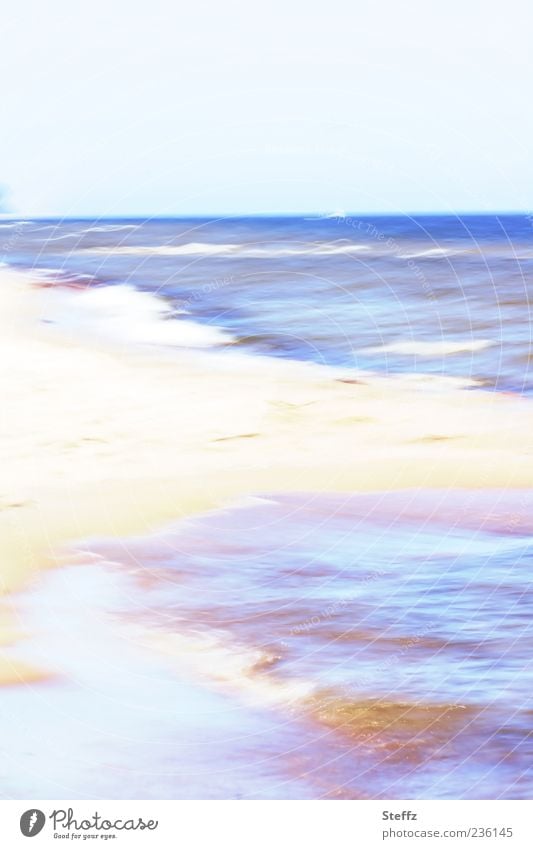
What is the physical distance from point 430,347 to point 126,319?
1.95m

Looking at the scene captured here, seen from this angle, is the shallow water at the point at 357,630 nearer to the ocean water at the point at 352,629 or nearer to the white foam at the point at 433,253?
the ocean water at the point at 352,629

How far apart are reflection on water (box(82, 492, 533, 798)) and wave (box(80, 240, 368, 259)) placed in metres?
4.99

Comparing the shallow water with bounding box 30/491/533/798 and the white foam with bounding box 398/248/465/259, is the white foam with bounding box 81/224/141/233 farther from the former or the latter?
the shallow water with bounding box 30/491/533/798

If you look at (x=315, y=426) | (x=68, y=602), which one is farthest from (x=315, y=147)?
(x=68, y=602)

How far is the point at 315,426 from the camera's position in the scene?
609cm

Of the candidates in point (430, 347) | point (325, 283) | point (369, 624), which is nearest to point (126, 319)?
point (325, 283)

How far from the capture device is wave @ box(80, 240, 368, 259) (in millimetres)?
9930

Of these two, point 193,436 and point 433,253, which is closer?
point 193,436
